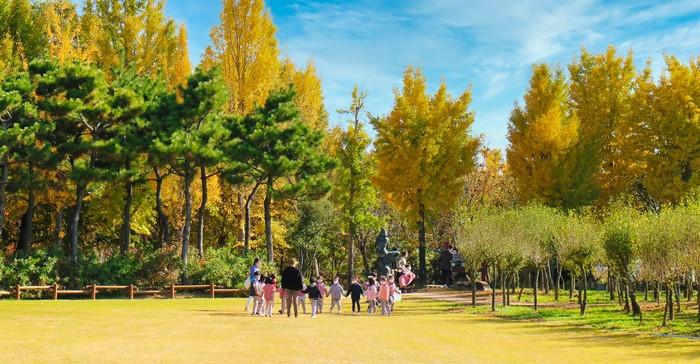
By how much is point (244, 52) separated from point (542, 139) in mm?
20110

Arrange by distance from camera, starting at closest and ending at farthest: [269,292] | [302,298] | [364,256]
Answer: [269,292] → [302,298] → [364,256]

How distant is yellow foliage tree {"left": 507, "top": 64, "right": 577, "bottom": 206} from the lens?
40.7 meters

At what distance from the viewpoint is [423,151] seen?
4300cm

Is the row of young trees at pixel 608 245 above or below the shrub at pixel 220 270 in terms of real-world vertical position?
above

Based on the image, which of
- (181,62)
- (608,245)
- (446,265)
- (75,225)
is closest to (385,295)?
(608,245)

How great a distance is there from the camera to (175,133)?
34062 mm

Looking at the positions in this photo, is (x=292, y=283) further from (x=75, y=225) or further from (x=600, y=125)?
(x=600, y=125)

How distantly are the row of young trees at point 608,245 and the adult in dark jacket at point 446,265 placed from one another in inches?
577

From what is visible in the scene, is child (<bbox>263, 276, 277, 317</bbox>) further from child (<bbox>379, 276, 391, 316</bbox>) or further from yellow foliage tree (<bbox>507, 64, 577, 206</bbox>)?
yellow foliage tree (<bbox>507, 64, 577, 206</bbox>)

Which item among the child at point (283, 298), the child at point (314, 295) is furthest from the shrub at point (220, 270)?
the child at point (314, 295)

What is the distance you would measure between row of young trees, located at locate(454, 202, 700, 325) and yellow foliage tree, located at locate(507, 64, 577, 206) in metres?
7.21

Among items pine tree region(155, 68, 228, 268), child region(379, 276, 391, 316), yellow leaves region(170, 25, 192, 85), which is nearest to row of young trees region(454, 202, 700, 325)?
child region(379, 276, 391, 316)

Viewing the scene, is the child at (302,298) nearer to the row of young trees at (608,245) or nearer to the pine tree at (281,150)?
the row of young trees at (608,245)

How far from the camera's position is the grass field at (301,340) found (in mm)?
14219
